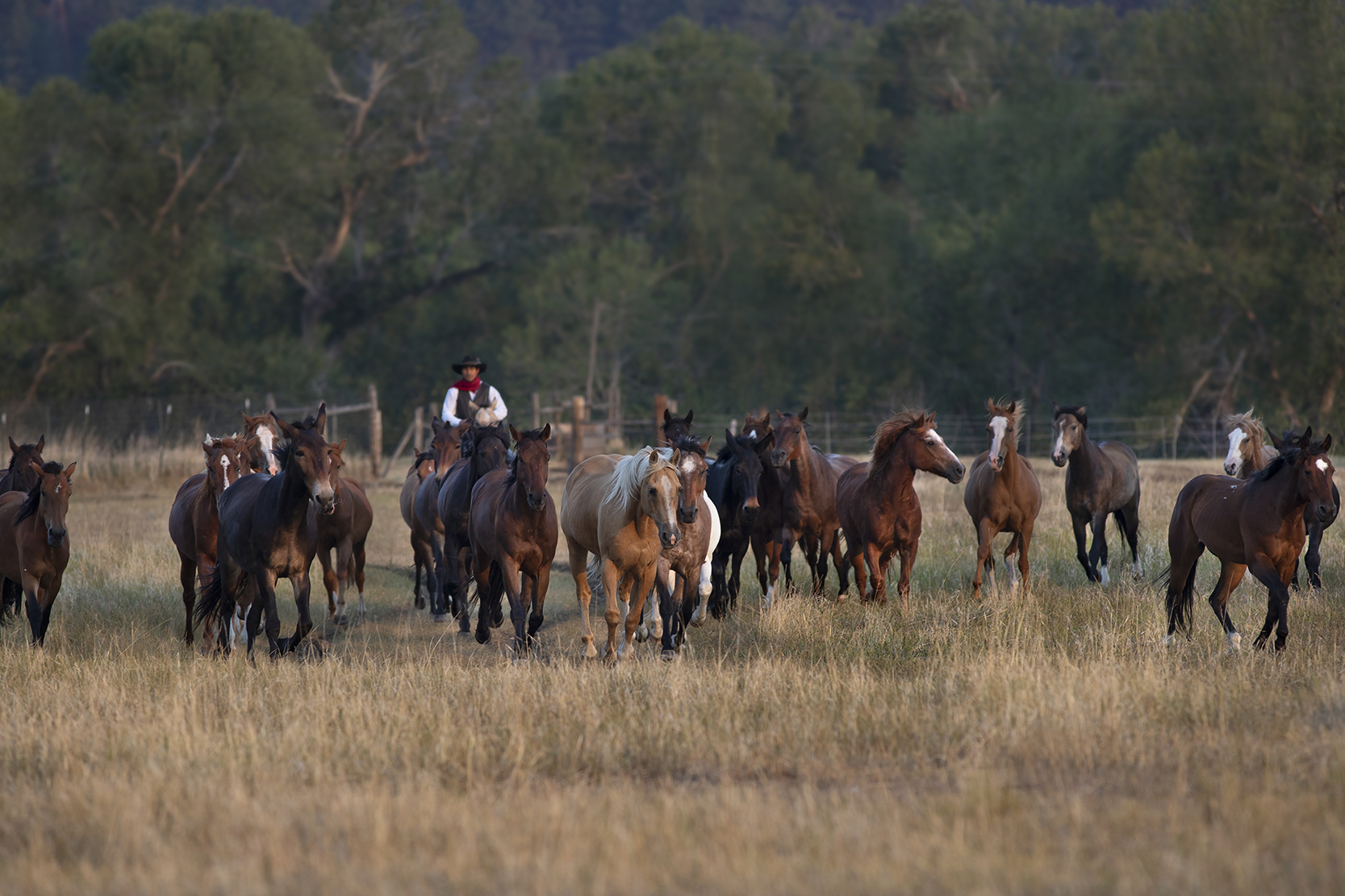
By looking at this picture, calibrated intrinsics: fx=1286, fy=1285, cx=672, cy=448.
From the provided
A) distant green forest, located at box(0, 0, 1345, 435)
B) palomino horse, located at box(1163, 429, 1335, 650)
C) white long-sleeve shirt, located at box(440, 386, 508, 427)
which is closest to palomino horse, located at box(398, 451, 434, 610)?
white long-sleeve shirt, located at box(440, 386, 508, 427)

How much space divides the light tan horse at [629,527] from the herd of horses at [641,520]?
0.01m

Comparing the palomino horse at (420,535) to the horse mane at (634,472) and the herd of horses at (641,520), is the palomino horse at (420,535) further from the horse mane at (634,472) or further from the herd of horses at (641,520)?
the horse mane at (634,472)

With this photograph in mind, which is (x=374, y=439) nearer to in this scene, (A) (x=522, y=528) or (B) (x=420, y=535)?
(B) (x=420, y=535)

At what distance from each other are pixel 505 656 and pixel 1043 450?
27.1m

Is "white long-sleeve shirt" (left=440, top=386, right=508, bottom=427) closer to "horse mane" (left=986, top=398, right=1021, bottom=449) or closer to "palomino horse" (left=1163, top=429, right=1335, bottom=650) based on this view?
"horse mane" (left=986, top=398, right=1021, bottom=449)

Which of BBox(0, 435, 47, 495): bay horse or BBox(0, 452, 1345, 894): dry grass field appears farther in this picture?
BBox(0, 435, 47, 495): bay horse

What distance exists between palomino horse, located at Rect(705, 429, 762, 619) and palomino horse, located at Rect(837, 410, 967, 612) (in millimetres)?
908

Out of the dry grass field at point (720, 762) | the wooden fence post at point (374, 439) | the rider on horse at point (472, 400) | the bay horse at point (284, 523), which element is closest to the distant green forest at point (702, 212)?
the wooden fence post at point (374, 439)

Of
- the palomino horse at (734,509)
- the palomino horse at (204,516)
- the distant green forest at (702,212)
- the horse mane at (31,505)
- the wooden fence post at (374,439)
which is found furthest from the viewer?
the distant green forest at (702,212)

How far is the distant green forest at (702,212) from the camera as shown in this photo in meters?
32.2

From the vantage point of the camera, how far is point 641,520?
871 cm

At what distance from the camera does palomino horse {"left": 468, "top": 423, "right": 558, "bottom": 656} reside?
29.3 ft

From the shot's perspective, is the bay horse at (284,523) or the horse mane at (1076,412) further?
the horse mane at (1076,412)

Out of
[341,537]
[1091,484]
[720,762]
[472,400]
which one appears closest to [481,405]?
[472,400]
